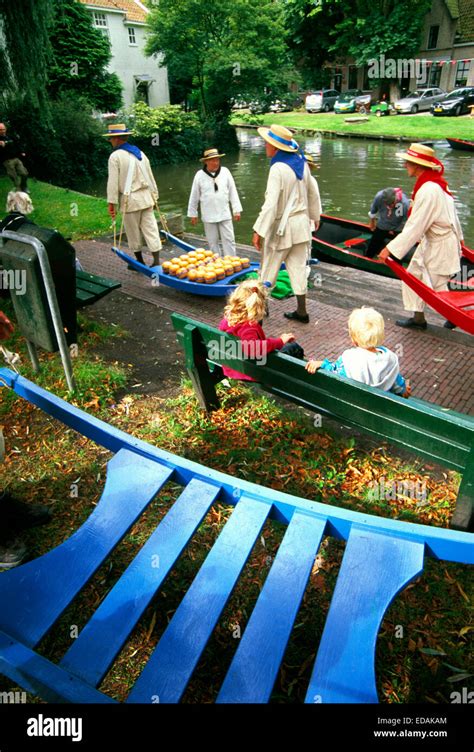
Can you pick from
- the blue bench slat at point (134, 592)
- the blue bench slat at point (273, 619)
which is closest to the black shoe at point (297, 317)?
the blue bench slat at point (134, 592)

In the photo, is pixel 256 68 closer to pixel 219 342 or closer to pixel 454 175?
pixel 454 175

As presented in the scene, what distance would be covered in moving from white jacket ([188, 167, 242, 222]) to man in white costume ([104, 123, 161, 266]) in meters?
0.67

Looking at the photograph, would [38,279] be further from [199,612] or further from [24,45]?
[24,45]

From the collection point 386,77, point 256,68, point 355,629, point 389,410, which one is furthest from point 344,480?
point 386,77

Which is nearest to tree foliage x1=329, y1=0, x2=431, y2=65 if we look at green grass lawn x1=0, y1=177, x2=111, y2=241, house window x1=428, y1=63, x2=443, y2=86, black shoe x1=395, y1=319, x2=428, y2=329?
house window x1=428, y1=63, x2=443, y2=86

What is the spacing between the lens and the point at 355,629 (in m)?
1.93

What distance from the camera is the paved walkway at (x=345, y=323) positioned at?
15.5 ft

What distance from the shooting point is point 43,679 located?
174 centimetres

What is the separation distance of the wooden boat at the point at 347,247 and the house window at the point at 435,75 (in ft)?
126

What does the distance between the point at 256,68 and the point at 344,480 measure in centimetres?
2829

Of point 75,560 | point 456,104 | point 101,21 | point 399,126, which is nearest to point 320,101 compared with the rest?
point 399,126

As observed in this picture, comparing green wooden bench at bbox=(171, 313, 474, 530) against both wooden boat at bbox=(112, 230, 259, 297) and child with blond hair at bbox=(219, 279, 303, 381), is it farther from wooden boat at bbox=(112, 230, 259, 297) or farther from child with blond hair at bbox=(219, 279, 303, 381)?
wooden boat at bbox=(112, 230, 259, 297)

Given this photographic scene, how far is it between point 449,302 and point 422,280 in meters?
0.85

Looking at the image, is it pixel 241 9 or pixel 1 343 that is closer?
pixel 1 343
